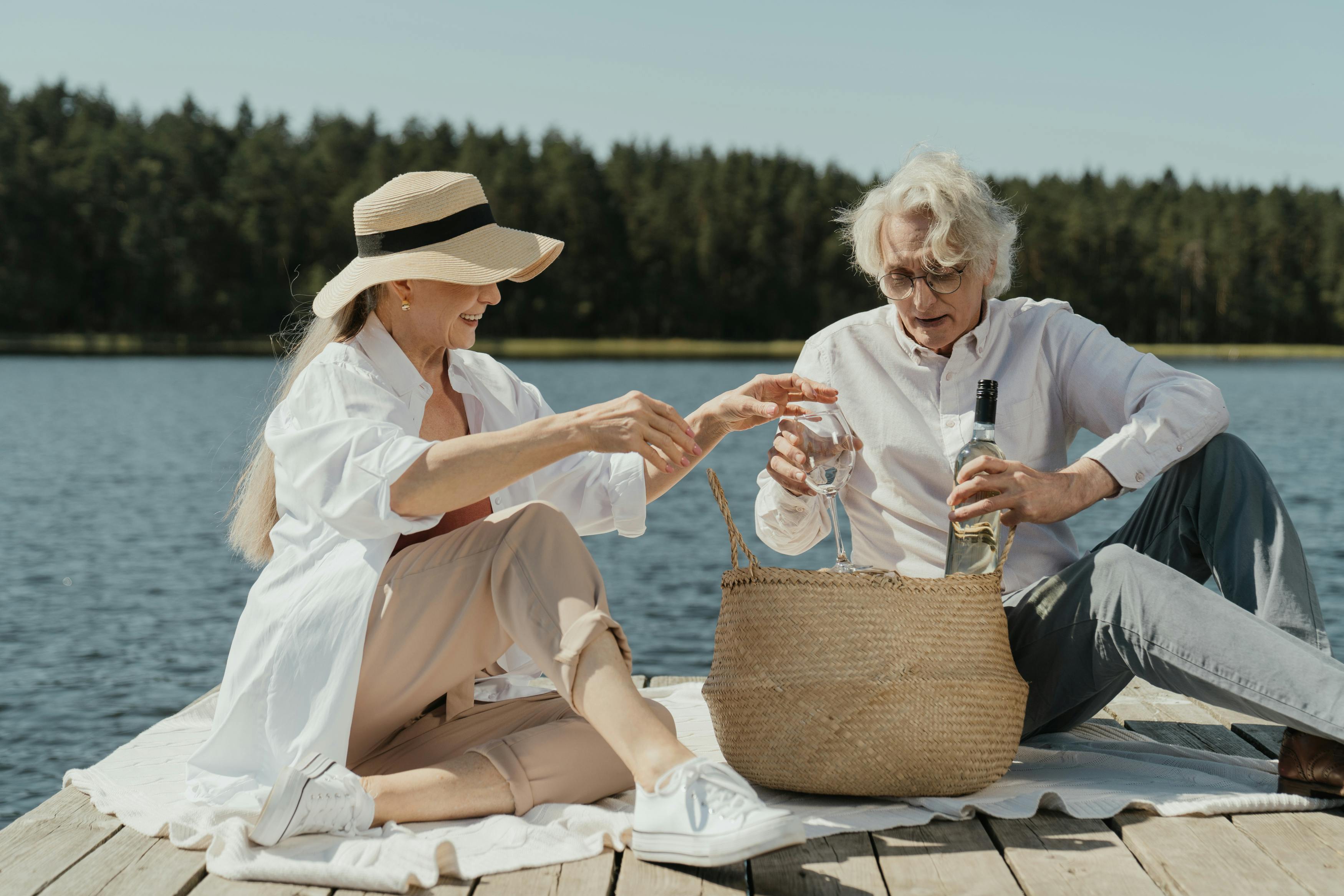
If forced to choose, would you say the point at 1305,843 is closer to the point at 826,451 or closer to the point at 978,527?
the point at 978,527

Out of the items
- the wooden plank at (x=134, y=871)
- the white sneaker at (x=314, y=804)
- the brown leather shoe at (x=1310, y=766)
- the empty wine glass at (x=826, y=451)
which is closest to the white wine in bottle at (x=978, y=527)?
the empty wine glass at (x=826, y=451)

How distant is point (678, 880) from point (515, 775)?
1.74 ft

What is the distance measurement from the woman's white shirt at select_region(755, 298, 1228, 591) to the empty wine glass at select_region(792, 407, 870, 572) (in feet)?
0.31

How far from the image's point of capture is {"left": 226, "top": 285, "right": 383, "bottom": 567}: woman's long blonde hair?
301cm

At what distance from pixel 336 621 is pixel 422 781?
0.39 m

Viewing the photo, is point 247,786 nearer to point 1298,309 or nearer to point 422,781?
point 422,781

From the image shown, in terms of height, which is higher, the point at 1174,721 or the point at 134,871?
the point at 134,871

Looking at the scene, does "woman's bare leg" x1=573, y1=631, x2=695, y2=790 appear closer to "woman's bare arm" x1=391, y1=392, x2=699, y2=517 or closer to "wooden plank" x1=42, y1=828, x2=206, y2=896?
"woman's bare arm" x1=391, y1=392, x2=699, y2=517

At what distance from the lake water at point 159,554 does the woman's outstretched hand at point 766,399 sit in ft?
4.23

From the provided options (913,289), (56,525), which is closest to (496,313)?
(56,525)

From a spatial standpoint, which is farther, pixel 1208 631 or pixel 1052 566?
pixel 1052 566

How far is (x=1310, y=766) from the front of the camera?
2.82m

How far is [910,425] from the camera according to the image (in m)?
3.38

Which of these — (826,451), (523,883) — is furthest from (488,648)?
(826,451)
